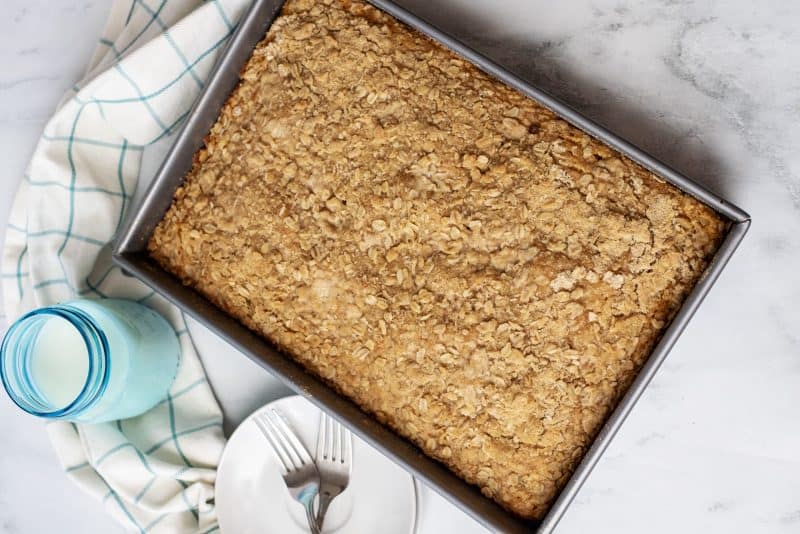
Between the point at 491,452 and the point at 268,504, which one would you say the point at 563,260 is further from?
the point at 268,504

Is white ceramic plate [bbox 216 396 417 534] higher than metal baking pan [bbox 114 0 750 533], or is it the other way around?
metal baking pan [bbox 114 0 750 533]

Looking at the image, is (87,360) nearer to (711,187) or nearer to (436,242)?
(436,242)

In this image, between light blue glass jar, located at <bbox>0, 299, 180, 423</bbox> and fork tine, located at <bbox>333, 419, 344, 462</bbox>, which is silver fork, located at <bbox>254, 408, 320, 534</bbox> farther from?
light blue glass jar, located at <bbox>0, 299, 180, 423</bbox>

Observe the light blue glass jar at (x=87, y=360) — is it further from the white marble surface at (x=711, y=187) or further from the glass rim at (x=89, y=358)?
the white marble surface at (x=711, y=187)

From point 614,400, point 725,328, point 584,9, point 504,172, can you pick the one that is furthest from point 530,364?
point 584,9

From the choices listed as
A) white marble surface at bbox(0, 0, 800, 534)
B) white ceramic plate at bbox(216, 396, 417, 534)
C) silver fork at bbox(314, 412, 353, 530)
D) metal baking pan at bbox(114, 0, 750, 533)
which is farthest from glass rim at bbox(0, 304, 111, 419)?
white marble surface at bbox(0, 0, 800, 534)
